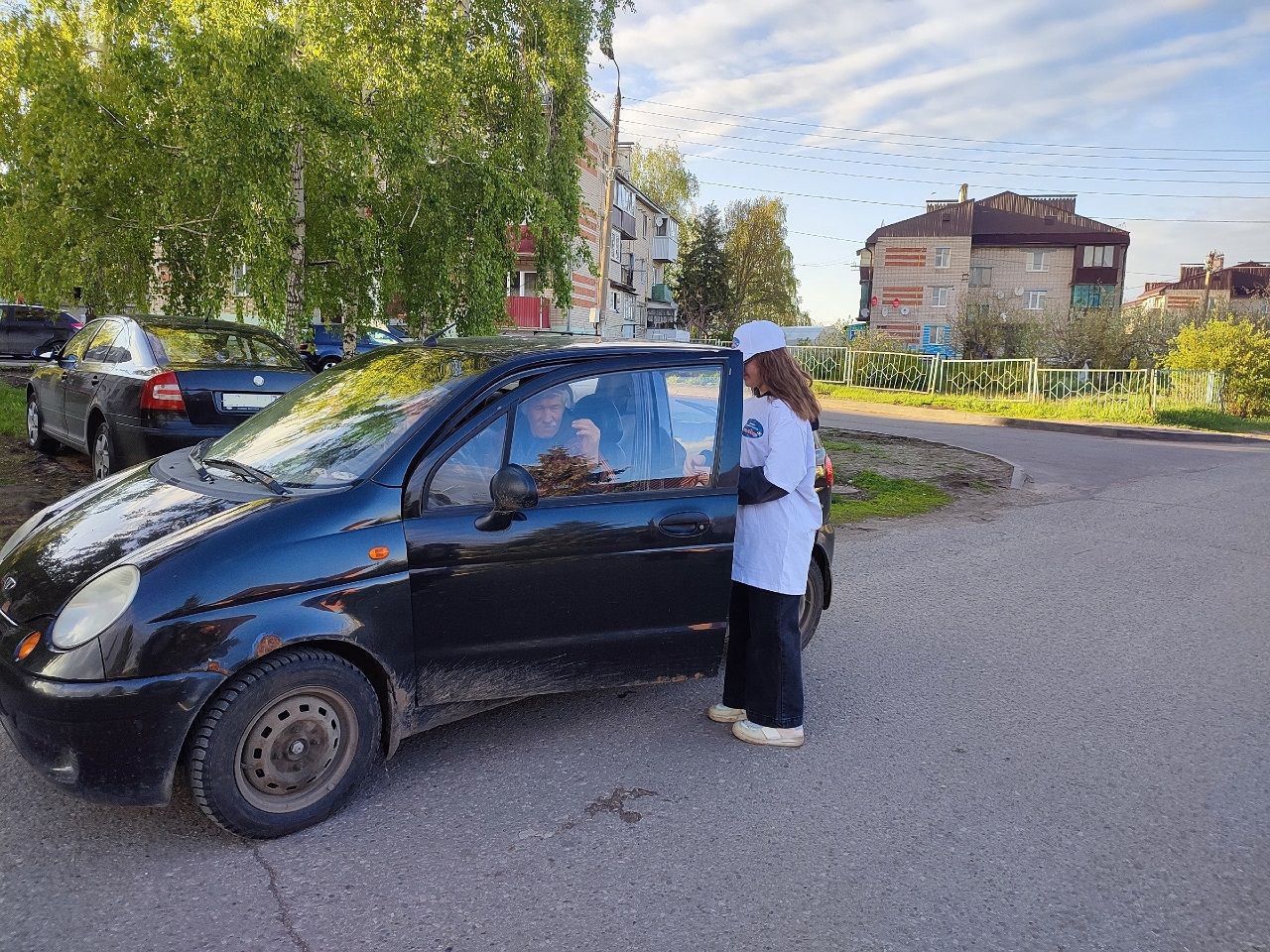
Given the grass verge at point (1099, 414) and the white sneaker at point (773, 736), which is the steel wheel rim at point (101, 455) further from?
the grass verge at point (1099, 414)

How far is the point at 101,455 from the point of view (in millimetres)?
7809

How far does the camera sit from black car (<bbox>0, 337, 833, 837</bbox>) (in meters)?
2.90

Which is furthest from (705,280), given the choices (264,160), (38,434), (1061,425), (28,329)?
(38,434)

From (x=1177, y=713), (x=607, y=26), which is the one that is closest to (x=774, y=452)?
(x=1177, y=713)

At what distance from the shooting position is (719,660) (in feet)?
13.5

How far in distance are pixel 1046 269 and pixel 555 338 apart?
71484 millimetres

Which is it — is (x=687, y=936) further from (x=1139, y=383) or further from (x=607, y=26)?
(x=1139, y=383)

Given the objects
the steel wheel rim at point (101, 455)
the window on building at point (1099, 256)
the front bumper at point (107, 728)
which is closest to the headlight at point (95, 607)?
the front bumper at point (107, 728)

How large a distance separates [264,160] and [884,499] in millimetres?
7658

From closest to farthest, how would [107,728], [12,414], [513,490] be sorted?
[107,728] < [513,490] < [12,414]

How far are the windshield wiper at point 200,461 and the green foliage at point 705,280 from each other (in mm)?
52696

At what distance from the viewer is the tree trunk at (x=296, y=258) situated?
34.2 feet

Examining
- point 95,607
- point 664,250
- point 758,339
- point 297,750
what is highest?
point 664,250

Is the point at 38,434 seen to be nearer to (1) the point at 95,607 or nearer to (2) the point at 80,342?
(2) the point at 80,342
